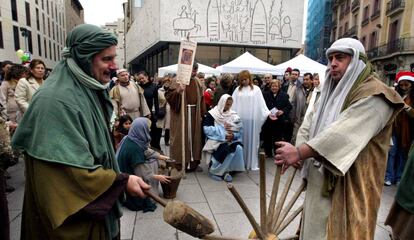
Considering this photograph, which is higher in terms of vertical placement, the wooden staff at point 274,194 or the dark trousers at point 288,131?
the wooden staff at point 274,194

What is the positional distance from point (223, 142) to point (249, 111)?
3.21 feet

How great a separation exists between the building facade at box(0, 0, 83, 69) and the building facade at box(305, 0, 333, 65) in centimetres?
3694

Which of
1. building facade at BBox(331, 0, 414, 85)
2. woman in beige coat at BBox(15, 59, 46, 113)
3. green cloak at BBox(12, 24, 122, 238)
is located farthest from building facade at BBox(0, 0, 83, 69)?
building facade at BBox(331, 0, 414, 85)

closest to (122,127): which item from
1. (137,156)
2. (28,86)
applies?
(137,156)

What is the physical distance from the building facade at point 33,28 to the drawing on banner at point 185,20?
9988 millimetres

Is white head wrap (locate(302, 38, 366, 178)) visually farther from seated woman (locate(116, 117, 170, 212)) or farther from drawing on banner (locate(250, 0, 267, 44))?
drawing on banner (locate(250, 0, 267, 44))

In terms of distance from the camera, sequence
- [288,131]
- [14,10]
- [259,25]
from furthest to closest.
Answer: [14,10]
[259,25]
[288,131]

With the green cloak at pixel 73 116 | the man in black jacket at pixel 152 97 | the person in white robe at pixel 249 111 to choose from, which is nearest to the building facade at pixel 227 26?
the man in black jacket at pixel 152 97

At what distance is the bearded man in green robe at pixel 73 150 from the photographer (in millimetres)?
1311

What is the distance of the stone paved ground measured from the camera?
3199 mm

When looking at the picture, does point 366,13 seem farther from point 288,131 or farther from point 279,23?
point 288,131

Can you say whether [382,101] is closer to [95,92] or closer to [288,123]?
[95,92]

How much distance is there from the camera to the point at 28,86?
4.66 m

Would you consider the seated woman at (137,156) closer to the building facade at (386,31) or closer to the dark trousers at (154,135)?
the dark trousers at (154,135)
